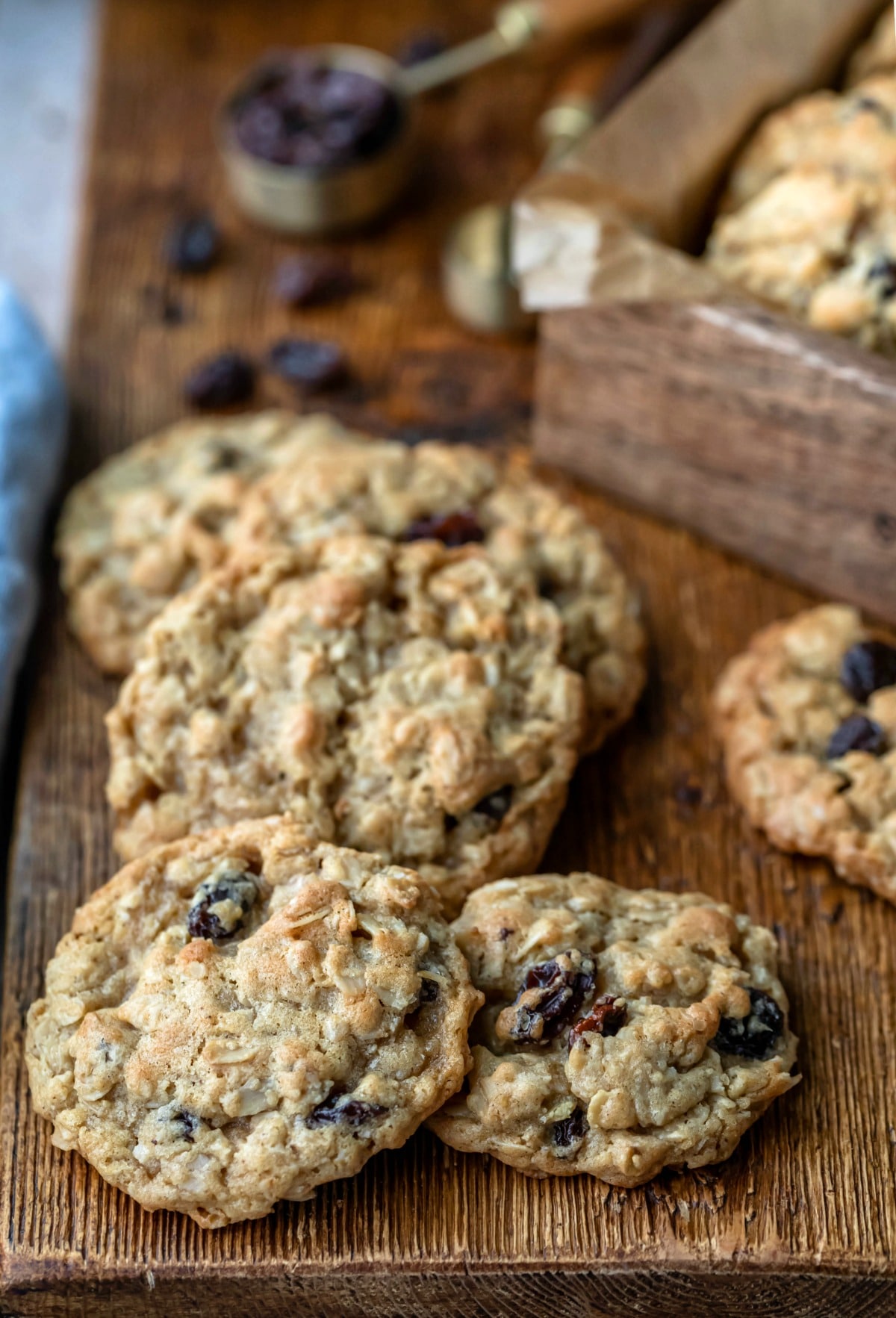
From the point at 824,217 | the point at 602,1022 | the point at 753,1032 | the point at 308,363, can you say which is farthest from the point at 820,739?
the point at 308,363

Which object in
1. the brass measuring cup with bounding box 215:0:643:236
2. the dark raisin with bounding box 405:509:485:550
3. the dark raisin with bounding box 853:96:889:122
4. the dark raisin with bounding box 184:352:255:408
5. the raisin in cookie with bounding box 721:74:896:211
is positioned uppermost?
the dark raisin with bounding box 853:96:889:122

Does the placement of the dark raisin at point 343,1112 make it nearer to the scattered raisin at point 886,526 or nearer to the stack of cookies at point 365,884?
the stack of cookies at point 365,884

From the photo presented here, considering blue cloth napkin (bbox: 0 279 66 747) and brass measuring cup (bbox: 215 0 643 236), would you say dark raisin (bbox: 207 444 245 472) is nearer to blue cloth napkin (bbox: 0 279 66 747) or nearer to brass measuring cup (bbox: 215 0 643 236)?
blue cloth napkin (bbox: 0 279 66 747)

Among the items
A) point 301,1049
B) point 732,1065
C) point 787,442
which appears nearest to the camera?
point 301,1049

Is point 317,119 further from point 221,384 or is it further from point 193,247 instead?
point 221,384

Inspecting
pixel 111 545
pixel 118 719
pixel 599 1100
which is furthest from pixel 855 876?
pixel 111 545

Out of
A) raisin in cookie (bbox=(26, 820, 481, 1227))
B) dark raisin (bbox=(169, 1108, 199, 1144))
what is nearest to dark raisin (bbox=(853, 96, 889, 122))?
raisin in cookie (bbox=(26, 820, 481, 1227))

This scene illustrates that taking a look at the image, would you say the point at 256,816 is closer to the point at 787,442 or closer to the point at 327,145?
the point at 787,442
